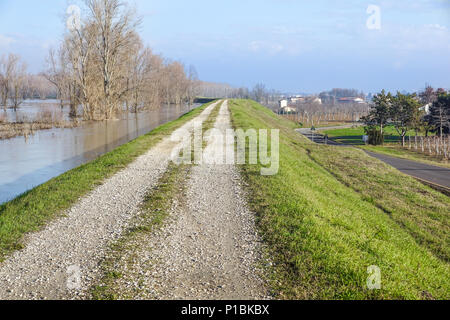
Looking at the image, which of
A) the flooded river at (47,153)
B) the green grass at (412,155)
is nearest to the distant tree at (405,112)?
the green grass at (412,155)

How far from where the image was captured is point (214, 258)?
583cm

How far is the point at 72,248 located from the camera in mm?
6164

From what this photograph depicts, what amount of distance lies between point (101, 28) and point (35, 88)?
9915 centimetres

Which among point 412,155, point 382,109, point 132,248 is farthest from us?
point 382,109

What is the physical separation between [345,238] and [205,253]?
2.79 meters

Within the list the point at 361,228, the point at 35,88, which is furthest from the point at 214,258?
the point at 35,88

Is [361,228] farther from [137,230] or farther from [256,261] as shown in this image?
[137,230]

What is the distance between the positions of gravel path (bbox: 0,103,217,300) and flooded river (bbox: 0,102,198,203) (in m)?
4.28

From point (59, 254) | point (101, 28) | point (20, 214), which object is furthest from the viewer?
Result: point (101, 28)

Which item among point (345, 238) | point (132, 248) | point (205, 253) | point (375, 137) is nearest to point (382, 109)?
point (375, 137)

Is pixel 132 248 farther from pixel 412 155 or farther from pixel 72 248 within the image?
pixel 412 155

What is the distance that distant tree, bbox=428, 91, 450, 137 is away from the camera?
4692cm

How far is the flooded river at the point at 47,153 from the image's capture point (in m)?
13.8

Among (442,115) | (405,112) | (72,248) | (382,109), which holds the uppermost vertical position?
(382,109)
